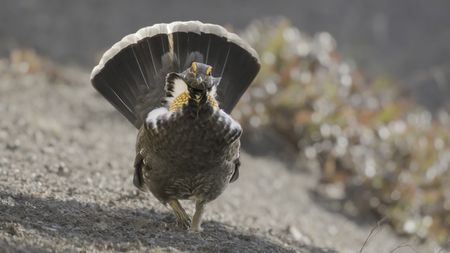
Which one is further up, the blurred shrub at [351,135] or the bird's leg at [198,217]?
the blurred shrub at [351,135]

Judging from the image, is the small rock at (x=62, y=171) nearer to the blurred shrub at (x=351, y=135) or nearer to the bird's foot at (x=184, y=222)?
the bird's foot at (x=184, y=222)

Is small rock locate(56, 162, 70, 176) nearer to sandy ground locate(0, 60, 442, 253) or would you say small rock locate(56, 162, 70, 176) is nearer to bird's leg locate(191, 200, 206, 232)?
sandy ground locate(0, 60, 442, 253)

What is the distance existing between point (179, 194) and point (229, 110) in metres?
0.85

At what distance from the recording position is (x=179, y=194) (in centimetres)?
538

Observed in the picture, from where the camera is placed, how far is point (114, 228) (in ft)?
16.8

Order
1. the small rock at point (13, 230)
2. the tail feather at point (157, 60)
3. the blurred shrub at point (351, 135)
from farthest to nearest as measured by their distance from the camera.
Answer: the blurred shrub at point (351, 135)
the tail feather at point (157, 60)
the small rock at point (13, 230)

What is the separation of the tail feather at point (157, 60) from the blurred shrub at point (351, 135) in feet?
9.86

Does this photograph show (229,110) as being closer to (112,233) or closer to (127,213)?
(127,213)

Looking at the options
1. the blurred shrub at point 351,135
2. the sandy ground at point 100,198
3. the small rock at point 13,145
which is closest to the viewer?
the sandy ground at point 100,198

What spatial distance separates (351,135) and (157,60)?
3.79m

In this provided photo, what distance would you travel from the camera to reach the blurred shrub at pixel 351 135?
8.69 m

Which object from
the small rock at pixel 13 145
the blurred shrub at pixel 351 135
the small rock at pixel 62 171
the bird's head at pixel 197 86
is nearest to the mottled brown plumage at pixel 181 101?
the bird's head at pixel 197 86

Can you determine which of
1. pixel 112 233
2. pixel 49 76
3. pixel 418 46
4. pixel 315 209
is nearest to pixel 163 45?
pixel 112 233

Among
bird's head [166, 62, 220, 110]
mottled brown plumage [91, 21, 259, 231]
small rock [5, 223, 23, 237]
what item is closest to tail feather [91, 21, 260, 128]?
mottled brown plumage [91, 21, 259, 231]
